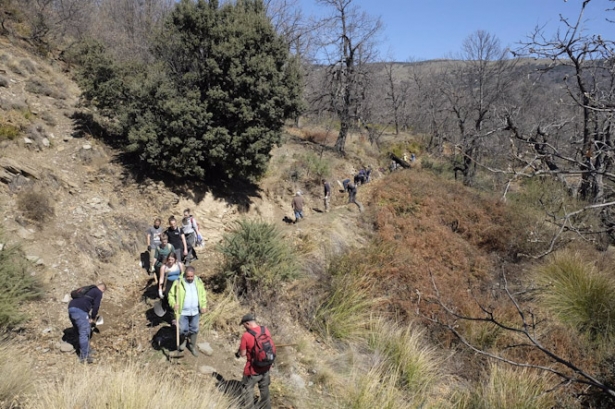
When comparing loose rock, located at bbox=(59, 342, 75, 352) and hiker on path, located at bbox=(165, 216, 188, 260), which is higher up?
hiker on path, located at bbox=(165, 216, 188, 260)

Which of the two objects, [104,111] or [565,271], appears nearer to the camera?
[565,271]

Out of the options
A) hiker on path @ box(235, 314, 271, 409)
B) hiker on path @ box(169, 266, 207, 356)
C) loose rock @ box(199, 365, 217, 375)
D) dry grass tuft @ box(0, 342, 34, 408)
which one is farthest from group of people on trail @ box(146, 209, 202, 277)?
hiker on path @ box(235, 314, 271, 409)

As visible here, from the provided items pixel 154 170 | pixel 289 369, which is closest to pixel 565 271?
pixel 289 369

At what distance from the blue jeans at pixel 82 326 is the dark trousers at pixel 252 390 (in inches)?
116

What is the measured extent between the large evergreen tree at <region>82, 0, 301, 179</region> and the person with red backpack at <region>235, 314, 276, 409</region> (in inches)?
336

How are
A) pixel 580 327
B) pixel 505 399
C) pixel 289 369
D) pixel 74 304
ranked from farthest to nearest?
pixel 580 327
pixel 289 369
pixel 74 304
pixel 505 399

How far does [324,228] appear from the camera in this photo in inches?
515

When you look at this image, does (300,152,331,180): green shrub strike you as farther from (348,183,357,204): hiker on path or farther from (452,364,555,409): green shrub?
(452,364,555,409): green shrub

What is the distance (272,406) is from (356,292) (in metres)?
3.72

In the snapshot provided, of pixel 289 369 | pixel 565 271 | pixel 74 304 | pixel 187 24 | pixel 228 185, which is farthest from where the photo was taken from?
pixel 228 185

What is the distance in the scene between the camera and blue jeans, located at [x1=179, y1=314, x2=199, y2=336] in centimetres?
660

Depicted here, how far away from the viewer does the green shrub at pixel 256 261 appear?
8586 mm

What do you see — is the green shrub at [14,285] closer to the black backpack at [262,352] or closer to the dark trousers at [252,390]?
the dark trousers at [252,390]

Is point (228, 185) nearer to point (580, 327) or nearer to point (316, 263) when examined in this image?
point (316, 263)
